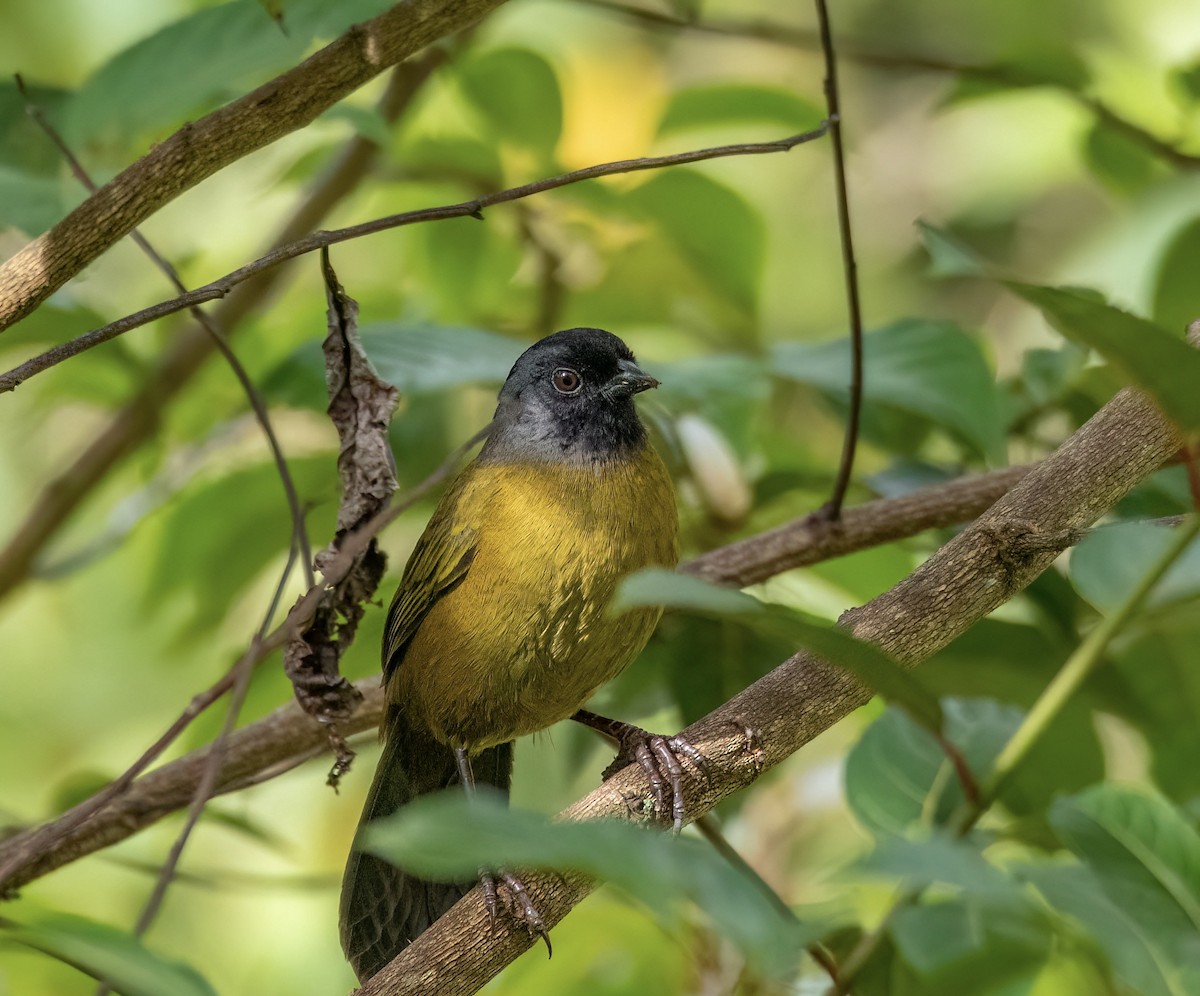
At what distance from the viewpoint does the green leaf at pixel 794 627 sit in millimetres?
1413

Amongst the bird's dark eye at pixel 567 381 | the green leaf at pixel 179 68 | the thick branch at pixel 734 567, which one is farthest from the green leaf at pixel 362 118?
the thick branch at pixel 734 567

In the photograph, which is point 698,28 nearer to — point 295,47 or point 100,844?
point 295,47

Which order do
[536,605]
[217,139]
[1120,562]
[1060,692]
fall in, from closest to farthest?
[1060,692] < [1120,562] < [217,139] < [536,605]

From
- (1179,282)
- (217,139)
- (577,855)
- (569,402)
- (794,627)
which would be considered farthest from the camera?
(569,402)

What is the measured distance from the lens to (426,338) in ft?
10.7

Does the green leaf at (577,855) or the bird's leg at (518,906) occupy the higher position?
the bird's leg at (518,906)

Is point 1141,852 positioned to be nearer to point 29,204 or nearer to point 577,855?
point 577,855

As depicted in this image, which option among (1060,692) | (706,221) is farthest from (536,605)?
(1060,692)

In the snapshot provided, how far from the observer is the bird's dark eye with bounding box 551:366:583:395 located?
3.72 meters

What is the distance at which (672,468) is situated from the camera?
3.85 meters

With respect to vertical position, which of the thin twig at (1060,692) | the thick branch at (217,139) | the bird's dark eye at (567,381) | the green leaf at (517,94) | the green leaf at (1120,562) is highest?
the green leaf at (517,94)

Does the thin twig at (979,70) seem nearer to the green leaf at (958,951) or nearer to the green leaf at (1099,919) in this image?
the green leaf at (958,951)

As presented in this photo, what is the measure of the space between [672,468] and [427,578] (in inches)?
32.1

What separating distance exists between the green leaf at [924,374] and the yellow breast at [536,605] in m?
0.49
